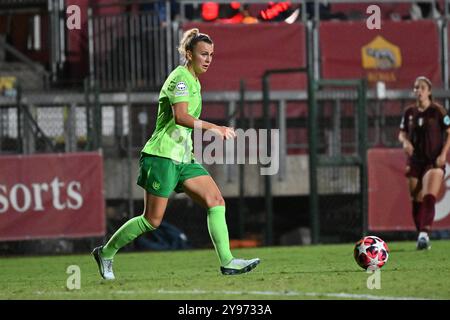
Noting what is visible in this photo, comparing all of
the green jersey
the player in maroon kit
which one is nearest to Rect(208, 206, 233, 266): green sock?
the green jersey

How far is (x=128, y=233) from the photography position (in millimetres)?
11375

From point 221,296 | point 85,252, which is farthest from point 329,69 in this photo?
point 221,296

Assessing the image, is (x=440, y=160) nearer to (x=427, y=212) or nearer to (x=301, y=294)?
(x=427, y=212)

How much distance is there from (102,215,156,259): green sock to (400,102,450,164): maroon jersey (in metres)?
6.04

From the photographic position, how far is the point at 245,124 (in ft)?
Answer: 67.3

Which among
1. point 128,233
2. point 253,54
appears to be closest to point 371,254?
point 128,233

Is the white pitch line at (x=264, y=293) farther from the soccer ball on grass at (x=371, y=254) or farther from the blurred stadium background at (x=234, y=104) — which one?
the blurred stadium background at (x=234, y=104)

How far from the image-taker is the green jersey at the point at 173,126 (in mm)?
11031

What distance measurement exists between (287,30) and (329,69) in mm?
1000

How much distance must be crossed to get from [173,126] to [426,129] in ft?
20.1

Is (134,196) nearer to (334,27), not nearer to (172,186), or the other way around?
(334,27)

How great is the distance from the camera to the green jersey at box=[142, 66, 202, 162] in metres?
11.0

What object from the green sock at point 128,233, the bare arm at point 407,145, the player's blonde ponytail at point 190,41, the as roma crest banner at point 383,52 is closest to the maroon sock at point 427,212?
the bare arm at point 407,145

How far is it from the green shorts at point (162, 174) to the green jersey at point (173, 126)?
6 centimetres
